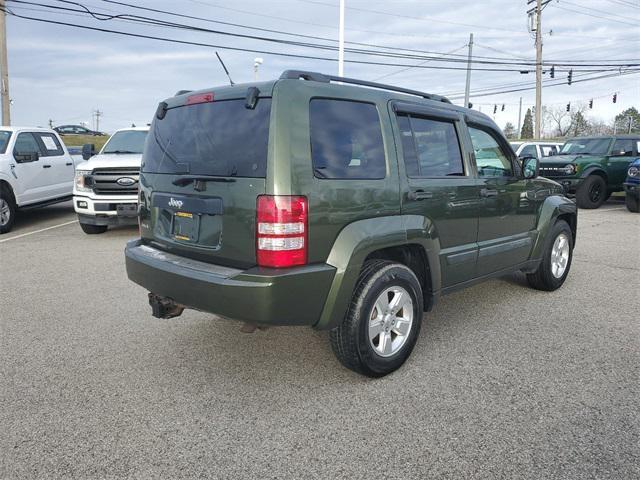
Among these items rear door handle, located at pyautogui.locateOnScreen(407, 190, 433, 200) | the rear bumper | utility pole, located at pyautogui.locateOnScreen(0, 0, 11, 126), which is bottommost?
the rear bumper

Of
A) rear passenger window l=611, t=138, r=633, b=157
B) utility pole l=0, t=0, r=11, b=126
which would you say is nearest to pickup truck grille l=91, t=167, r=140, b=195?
rear passenger window l=611, t=138, r=633, b=157

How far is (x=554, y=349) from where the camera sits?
3.85m

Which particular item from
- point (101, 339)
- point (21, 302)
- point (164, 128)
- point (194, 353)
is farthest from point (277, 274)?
point (21, 302)

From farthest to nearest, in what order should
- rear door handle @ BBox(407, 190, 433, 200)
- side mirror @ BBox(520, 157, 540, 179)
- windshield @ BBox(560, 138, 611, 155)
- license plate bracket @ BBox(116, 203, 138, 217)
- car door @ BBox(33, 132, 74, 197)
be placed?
windshield @ BBox(560, 138, 611, 155)
car door @ BBox(33, 132, 74, 197)
license plate bracket @ BBox(116, 203, 138, 217)
side mirror @ BBox(520, 157, 540, 179)
rear door handle @ BBox(407, 190, 433, 200)

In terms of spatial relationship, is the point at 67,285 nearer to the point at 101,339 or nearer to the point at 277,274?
the point at 101,339

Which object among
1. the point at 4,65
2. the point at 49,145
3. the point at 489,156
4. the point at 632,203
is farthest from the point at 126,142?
the point at 632,203

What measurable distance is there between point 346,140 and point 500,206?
77.4 inches

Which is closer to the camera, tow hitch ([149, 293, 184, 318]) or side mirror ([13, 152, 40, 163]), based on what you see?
tow hitch ([149, 293, 184, 318])

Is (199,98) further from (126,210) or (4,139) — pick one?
(4,139)

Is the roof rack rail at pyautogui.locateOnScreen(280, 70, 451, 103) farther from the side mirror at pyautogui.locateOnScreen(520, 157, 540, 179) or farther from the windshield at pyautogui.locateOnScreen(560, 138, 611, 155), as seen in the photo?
the windshield at pyautogui.locateOnScreen(560, 138, 611, 155)

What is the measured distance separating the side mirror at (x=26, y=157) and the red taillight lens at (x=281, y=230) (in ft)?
28.2

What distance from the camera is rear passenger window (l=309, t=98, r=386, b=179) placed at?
2977mm

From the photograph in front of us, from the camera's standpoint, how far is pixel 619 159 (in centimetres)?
1361

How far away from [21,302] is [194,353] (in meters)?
2.47
